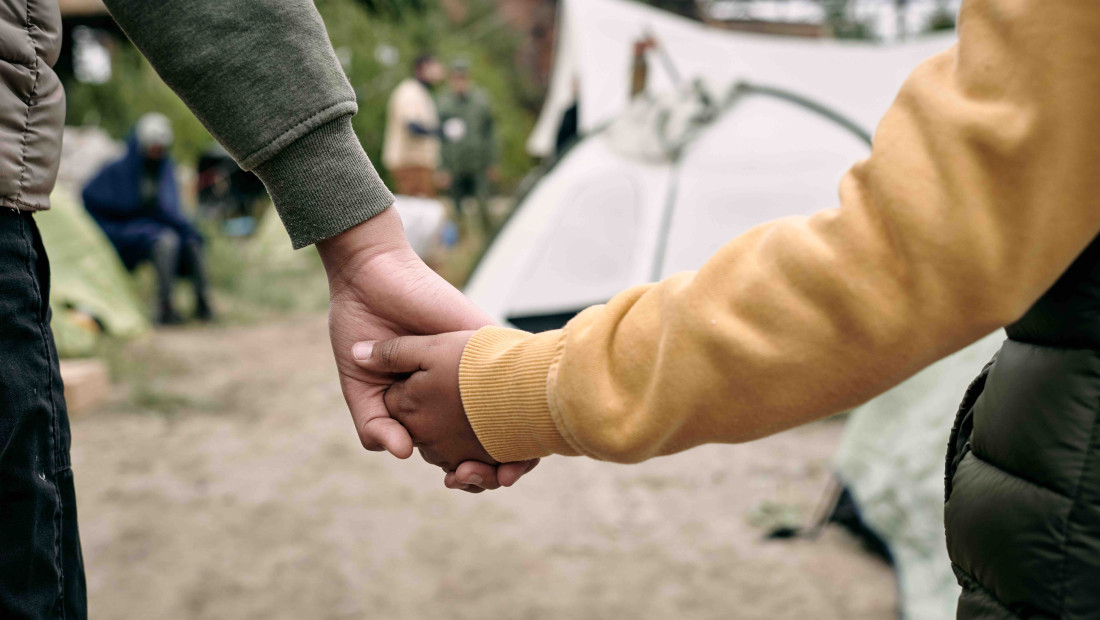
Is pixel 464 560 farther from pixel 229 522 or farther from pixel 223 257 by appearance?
pixel 223 257

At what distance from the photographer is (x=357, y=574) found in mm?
2146

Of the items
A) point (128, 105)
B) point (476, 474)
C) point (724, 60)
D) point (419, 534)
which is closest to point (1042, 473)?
point (476, 474)

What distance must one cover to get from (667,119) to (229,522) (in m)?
2.45

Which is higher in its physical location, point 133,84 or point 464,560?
point 133,84

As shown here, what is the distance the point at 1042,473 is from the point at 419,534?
1980 mm

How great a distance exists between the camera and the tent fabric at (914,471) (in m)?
1.87

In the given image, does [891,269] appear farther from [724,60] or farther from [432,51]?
[432,51]

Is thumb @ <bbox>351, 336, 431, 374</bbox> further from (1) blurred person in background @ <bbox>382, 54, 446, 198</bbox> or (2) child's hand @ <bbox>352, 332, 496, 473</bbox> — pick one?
(1) blurred person in background @ <bbox>382, 54, 446, 198</bbox>

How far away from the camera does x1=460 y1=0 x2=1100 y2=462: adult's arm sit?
1.82 feet

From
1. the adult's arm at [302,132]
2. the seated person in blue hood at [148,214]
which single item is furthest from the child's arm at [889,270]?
the seated person in blue hood at [148,214]

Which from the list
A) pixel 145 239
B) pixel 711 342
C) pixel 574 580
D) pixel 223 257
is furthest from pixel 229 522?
pixel 223 257

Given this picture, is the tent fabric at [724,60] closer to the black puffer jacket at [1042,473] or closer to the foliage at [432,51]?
the foliage at [432,51]

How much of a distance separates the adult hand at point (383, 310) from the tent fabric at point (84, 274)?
12.7ft

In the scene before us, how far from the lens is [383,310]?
102 cm
